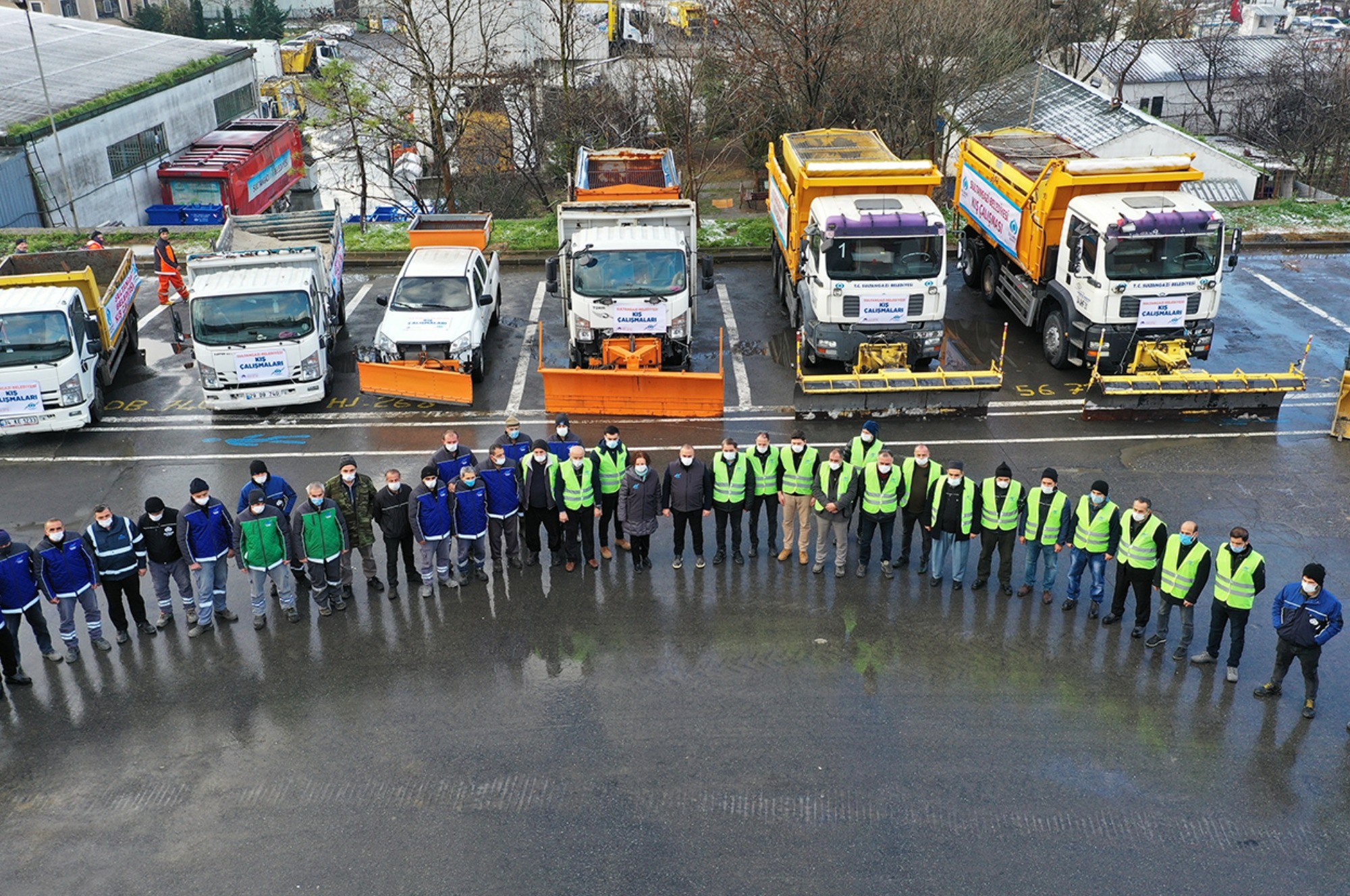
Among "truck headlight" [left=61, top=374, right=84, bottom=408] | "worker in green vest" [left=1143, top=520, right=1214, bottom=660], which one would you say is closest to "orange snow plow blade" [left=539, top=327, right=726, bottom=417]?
"truck headlight" [left=61, top=374, right=84, bottom=408]

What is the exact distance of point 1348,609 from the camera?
35.9 ft

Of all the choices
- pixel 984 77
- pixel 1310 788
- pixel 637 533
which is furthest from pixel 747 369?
pixel 984 77

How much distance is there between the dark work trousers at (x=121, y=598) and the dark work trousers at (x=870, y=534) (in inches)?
290

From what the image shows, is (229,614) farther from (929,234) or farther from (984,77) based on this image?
(984,77)

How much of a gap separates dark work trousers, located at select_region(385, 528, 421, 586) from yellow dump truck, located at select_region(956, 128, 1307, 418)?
9834 mm

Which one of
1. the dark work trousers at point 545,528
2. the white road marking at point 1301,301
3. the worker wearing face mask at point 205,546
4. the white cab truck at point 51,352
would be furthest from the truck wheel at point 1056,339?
the white cab truck at point 51,352

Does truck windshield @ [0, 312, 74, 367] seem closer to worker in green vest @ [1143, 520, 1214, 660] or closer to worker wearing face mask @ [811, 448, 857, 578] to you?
worker wearing face mask @ [811, 448, 857, 578]

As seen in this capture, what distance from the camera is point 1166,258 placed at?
52.8ft

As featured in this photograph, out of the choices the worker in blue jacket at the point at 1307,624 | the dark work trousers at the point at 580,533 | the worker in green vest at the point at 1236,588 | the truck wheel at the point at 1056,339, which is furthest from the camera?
the truck wheel at the point at 1056,339

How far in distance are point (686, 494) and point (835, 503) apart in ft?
5.18

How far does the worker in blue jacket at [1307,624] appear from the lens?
9078 millimetres

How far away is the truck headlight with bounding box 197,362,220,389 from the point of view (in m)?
16.2

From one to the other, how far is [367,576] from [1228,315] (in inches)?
641

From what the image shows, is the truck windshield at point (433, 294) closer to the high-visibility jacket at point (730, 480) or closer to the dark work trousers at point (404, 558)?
the dark work trousers at point (404, 558)
